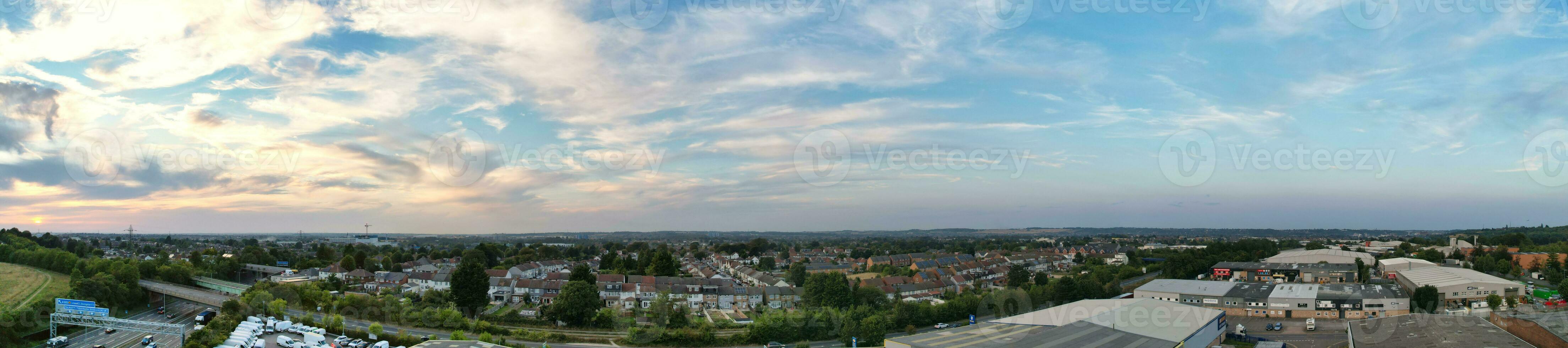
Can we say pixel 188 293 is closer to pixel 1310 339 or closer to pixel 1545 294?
pixel 1310 339

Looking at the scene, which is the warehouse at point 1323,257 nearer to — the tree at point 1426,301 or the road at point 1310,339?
the tree at point 1426,301

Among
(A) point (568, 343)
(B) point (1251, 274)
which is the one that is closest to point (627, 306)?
(A) point (568, 343)

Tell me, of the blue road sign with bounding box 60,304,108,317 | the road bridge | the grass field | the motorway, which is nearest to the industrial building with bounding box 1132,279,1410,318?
the motorway

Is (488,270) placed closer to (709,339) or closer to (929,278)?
(709,339)

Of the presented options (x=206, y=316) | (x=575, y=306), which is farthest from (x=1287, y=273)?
(x=206, y=316)

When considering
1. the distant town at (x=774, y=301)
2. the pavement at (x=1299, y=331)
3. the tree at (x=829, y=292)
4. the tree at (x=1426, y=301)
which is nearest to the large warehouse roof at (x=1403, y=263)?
the distant town at (x=774, y=301)

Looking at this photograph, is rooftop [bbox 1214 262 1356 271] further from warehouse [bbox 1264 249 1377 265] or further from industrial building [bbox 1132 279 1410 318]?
industrial building [bbox 1132 279 1410 318]
